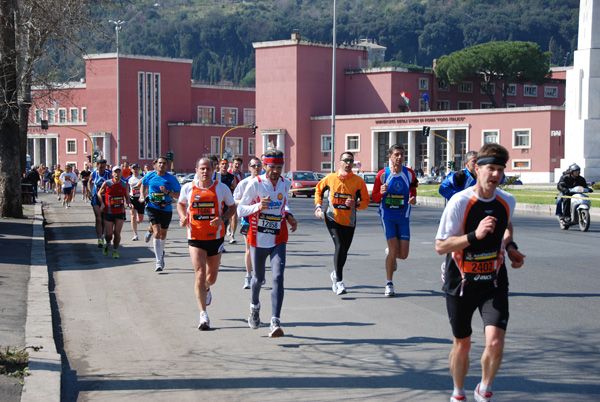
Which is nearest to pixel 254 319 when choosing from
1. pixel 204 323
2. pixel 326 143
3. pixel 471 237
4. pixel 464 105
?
pixel 204 323

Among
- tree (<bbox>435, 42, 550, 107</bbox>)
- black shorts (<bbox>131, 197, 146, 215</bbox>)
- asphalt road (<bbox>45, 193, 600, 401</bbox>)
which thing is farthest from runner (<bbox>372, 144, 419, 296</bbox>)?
tree (<bbox>435, 42, 550, 107</bbox>)

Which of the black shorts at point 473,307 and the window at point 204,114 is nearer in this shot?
the black shorts at point 473,307

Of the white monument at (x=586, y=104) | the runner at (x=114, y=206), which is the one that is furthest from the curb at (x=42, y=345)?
the white monument at (x=586, y=104)

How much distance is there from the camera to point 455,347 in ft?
18.0

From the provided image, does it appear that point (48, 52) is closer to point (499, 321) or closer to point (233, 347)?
point (233, 347)

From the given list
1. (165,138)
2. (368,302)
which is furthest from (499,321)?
(165,138)

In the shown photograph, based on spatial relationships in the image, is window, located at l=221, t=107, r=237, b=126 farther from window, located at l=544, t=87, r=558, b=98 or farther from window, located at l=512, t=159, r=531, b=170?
window, located at l=512, t=159, r=531, b=170

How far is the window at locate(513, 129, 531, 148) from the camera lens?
204 feet

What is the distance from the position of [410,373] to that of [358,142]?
221ft

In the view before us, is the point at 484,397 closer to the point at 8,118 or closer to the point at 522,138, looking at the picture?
the point at 8,118

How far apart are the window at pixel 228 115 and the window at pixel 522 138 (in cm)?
4126

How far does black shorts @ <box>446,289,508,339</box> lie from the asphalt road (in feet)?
2.26

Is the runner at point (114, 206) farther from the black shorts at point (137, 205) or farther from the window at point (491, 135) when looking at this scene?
the window at point (491, 135)

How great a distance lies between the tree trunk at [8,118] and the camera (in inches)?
824
